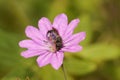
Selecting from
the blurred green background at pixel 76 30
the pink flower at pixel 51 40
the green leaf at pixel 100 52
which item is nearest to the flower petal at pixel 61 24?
the pink flower at pixel 51 40

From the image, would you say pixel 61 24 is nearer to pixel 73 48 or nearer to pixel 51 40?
pixel 51 40

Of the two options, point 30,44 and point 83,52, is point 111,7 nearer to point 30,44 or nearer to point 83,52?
point 83,52

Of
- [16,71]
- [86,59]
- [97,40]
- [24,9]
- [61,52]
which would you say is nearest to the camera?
[61,52]

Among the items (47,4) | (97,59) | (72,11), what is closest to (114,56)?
(97,59)

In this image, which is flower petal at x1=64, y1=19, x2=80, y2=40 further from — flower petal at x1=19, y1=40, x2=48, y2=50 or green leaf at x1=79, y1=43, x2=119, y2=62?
green leaf at x1=79, y1=43, x2=119, y2=62

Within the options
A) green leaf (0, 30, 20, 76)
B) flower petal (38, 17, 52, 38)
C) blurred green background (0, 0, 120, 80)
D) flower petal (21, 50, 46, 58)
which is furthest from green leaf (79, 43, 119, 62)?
flower petal (21, 50, 46, 58)

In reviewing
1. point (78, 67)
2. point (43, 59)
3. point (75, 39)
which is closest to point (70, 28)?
point (75, 39)

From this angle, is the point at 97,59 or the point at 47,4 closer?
the point at 97,59
